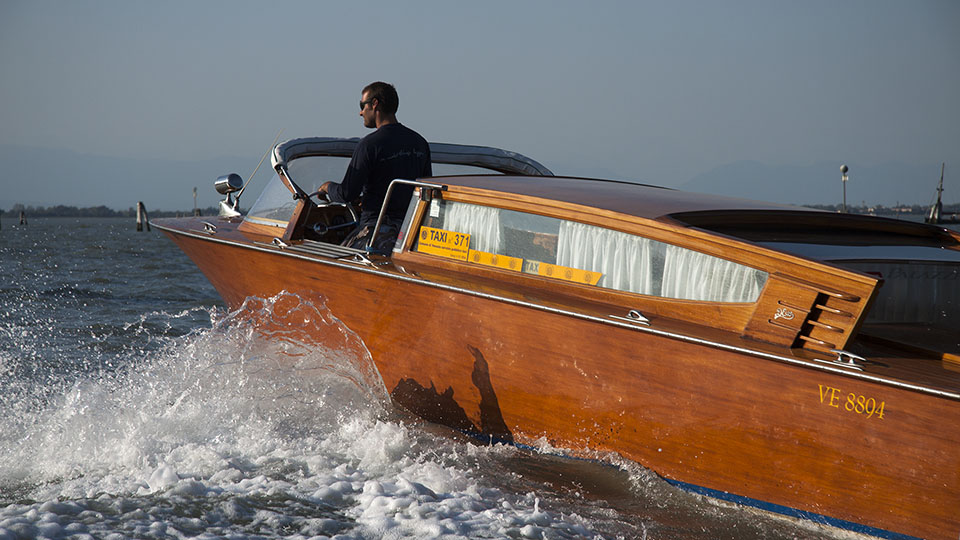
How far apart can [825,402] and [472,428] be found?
1.93 m

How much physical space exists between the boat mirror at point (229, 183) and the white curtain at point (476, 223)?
8.68ft

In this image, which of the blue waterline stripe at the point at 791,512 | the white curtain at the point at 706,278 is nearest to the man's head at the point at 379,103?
the white curtain at the point at 706,278

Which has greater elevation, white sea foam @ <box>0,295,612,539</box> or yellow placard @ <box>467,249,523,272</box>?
yellow placard @ <box>467,249,523,272</box>

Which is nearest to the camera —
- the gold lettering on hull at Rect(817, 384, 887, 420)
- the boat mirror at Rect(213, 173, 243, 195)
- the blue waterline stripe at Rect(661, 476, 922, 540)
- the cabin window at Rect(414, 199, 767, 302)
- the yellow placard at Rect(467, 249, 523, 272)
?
the gold lettering on hull at Rect(817, 384, 887, 420)

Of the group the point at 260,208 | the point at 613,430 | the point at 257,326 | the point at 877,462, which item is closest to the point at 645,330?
the point at 613,430

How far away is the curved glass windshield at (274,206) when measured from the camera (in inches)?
225

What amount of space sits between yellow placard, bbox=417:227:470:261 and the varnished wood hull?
39 cm

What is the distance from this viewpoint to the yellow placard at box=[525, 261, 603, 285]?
13.4 ft

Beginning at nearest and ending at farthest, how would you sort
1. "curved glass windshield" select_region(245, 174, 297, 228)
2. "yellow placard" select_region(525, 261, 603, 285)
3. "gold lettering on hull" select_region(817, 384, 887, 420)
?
"gold lettering on hull" select_region(817, 384, 887, 420), "yellow placard" select_region(525, 261, 603, 285), "curved glass windshield" select_region(245, 174, 297, 228)

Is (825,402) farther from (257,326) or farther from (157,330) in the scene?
(157,330)

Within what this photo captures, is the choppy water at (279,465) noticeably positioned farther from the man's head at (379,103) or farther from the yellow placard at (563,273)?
the man's head at (379,103)

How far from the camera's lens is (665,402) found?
3576 mm

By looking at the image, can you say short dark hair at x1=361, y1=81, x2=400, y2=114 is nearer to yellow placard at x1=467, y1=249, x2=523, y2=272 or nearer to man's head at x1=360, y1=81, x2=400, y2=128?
man's head at x1=360, y1=81, x2=400, y2=128

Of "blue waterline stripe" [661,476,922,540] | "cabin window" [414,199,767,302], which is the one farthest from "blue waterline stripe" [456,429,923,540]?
"cabin window" [414,199,767,302]
